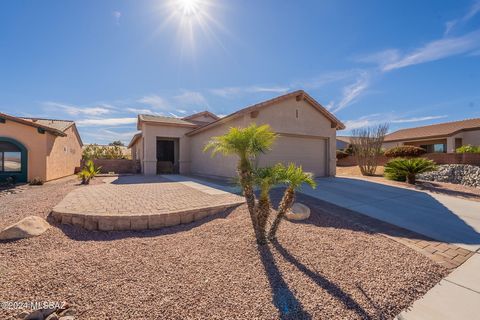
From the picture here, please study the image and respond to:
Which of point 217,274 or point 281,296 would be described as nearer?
point 281,296

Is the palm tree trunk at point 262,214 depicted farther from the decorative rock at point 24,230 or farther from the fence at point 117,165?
the fence at point 117,165

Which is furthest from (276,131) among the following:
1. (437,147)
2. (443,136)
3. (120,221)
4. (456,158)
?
(437,147)

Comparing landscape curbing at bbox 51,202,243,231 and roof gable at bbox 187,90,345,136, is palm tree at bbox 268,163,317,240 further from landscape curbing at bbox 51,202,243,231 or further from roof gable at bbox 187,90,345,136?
roof gable at bbox 187,90,345,136

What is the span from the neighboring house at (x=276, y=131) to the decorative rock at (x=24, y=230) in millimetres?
8126

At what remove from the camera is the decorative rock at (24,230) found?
14.8 feet

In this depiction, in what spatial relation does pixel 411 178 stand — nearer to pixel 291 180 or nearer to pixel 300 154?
pixel 300 154

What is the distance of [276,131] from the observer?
1186 cm

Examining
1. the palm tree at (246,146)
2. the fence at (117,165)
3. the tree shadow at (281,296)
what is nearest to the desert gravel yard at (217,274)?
the tree shadow at (281,296)

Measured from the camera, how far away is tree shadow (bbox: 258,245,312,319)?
2.55m

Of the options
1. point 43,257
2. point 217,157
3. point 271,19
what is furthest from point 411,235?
point 217,157

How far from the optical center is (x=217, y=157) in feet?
44.2

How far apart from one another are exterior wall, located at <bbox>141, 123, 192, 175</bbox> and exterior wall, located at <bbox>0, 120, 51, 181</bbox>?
19.1 feet

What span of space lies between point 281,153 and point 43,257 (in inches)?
417

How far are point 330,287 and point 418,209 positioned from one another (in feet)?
20.5
